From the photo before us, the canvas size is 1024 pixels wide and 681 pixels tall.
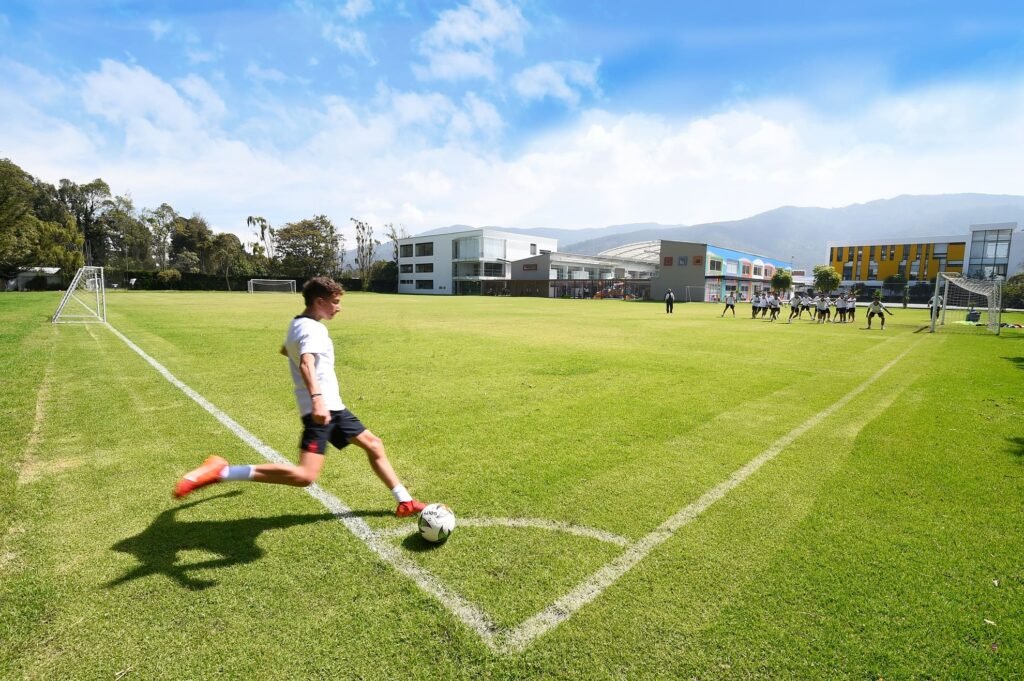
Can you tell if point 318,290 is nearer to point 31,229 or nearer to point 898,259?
point 31,229

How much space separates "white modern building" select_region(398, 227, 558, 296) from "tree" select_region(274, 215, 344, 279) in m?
13.3

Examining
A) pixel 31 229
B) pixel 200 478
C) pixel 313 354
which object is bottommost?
pixel 200 478

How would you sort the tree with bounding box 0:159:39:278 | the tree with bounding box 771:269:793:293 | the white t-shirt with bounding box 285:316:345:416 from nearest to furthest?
1. the white t-shirt with bounding box 285:316:345:416
2. the tree with bounding box 0:159:39:278
3. the tree with bounding box 771:269:793:293

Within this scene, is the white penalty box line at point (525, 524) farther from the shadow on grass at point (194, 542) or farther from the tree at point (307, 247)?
the tree at point (307, 247)

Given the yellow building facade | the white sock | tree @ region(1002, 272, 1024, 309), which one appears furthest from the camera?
the yellow building facade

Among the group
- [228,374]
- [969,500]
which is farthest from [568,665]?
[228,374]

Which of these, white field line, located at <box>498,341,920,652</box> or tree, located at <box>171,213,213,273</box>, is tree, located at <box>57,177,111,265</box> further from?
white field line, located at <box>498,341,920,652</box>

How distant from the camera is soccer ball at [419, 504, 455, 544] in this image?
3.68 meters

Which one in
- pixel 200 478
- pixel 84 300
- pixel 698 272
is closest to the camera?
pixel 200 478

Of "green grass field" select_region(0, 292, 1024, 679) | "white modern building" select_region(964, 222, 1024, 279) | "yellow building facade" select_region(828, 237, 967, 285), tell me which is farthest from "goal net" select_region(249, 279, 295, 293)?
"white modern building" select_region(964, 222, 1024, 279)

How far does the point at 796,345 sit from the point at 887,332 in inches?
356

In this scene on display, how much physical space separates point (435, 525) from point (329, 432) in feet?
3.53

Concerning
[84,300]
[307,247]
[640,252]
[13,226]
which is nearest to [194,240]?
[307,247]

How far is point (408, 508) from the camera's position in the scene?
402 cm
